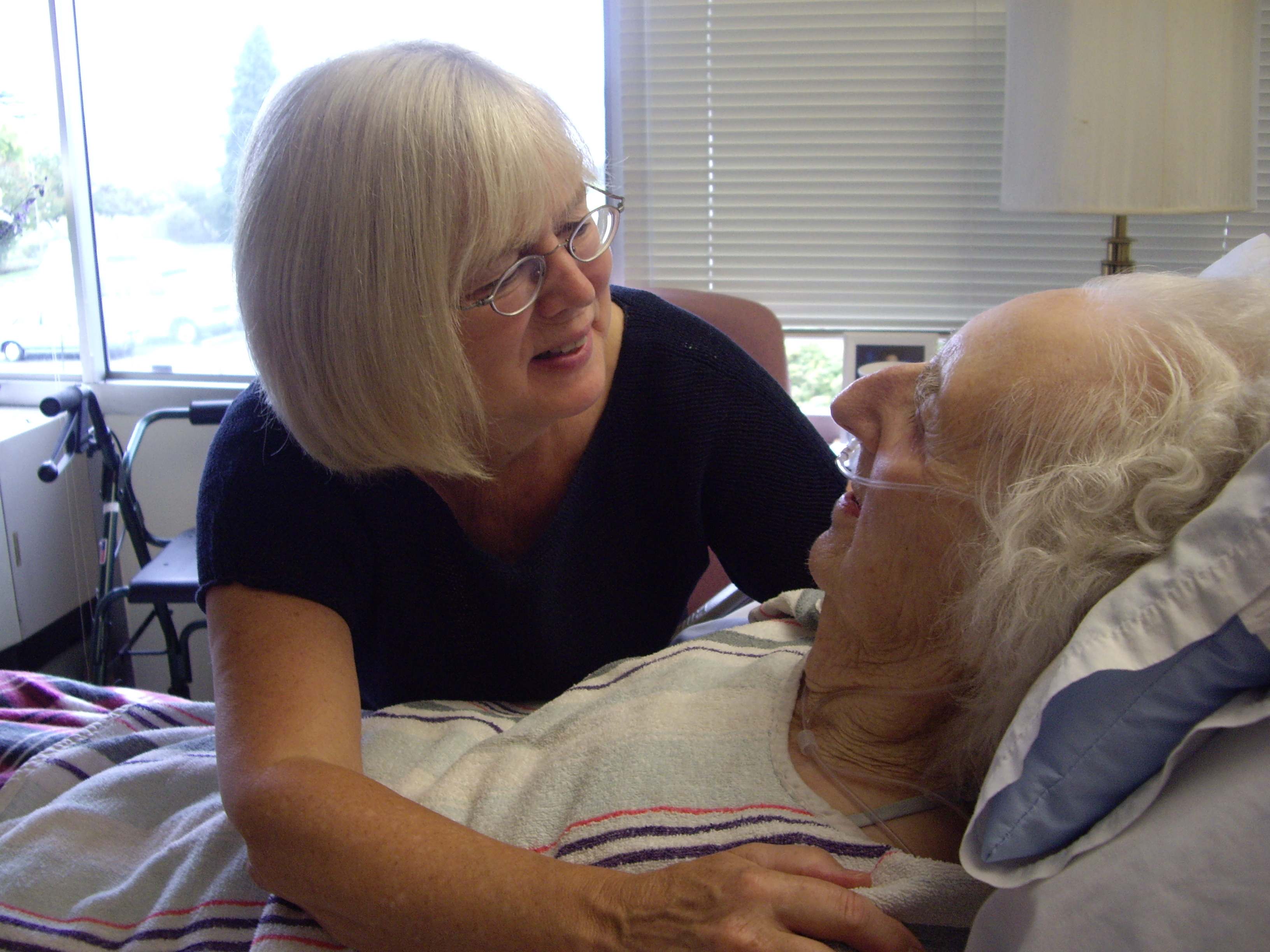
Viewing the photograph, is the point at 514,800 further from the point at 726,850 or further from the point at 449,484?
the point at 449,484

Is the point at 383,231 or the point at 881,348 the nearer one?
the point at 383,231

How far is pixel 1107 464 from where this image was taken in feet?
2.62

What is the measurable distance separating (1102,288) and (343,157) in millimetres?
767

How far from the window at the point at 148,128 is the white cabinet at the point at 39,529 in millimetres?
340

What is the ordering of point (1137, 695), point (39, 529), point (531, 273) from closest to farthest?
1. point (1137, 695)
2. point (531, 273)
3. point (39, 529)

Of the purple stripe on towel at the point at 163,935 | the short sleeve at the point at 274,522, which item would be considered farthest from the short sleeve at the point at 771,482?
the purple stripe on towel at the point at 163,935

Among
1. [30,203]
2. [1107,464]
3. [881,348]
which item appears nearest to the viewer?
[1107,464]

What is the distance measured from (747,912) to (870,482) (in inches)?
15.9

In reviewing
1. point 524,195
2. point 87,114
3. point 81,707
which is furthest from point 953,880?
point 87,114

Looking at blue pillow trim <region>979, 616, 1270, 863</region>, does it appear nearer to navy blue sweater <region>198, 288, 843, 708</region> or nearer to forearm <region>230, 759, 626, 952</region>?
forearm <region>230, 759, 626, 952</region>

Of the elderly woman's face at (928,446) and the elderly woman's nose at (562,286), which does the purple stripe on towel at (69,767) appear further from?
the elderly woman's face at (928,446)

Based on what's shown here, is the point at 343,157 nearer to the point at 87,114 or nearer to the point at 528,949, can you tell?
the point at 528,949

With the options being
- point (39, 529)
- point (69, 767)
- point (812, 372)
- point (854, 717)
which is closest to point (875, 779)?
point (854, 717)

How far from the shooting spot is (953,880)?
0.85m
